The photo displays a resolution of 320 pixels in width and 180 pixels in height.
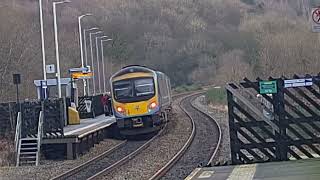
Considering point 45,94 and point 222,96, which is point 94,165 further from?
point 222,96

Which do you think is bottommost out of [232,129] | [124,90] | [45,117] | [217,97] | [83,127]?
[217,97]

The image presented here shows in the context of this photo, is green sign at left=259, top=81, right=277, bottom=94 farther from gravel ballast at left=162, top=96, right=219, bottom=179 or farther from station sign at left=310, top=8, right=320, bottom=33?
gravel ballast at left=162, top=96, right=219, bottom=179

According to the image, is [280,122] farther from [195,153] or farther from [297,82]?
[195,153]

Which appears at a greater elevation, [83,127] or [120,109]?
[120,109]

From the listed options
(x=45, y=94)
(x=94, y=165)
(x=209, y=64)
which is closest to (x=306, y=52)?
A: (x=45, y=94)

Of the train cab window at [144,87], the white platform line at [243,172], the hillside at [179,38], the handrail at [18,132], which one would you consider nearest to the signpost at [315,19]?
the white platform line at [243,172]

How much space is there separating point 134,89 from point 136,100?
49 cm

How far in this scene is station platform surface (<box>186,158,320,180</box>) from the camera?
11258 millimetres

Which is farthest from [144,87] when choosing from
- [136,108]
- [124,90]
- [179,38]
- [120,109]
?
[179,38]

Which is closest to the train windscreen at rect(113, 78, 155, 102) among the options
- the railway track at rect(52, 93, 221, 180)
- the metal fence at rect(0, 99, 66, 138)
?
the railway track at rect(52, 93, 221, 180)

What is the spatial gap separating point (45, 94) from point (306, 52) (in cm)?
1930

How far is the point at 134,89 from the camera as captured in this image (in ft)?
98.9

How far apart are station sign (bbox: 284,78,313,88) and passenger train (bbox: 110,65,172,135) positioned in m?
16.2

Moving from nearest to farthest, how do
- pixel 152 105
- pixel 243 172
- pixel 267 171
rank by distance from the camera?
pixel 267 171 → pixel 243 172 → pixel 152 105
